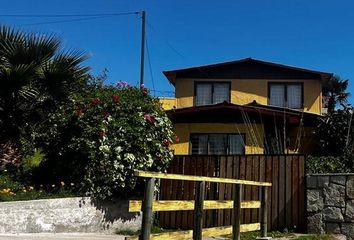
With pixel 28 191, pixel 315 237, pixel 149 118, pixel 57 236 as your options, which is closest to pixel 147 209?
→ pixel 57 236

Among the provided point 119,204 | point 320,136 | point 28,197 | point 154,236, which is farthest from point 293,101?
point 154,236

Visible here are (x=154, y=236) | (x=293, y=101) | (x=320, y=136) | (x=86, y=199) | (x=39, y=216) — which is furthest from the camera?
(x=293, y=101)

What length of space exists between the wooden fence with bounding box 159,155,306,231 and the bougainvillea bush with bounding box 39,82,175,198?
3.14 feet

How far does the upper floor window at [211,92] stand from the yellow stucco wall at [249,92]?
29 cm

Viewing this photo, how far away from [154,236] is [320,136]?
49.4 ft

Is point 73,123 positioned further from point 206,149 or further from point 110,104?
point 206,149

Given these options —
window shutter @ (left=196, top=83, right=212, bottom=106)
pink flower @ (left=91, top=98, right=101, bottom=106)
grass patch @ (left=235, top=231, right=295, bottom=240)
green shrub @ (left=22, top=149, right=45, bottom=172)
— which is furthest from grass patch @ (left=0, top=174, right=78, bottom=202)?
window shutter @ (left=196, top=83, right=212, bottom=106)

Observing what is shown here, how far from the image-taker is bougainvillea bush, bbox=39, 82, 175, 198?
11.1 metres

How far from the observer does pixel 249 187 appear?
41.7 feet

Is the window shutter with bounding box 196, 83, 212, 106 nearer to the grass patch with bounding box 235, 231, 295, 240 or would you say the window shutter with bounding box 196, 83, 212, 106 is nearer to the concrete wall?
the grass patch with bounding box 235, 231, 295, 240

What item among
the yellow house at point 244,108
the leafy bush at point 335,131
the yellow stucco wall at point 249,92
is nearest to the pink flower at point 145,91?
the yellow house at point 244,108

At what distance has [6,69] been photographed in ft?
39.1

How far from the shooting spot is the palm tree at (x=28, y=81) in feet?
39.7

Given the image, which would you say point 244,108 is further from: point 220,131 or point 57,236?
point 57,236
